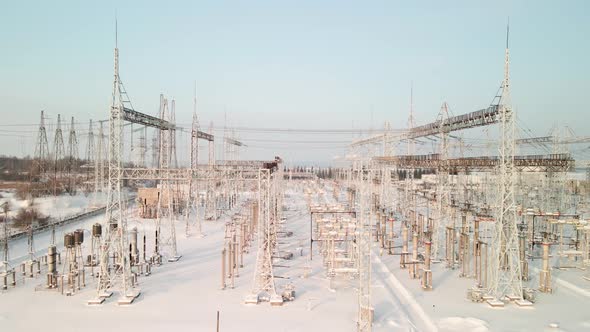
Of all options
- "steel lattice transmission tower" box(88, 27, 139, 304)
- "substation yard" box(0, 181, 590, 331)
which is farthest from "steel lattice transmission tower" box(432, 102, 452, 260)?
"steel lattice transmission tower" box(88, 27, 139, 304)

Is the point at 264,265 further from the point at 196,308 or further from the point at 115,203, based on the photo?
the point at 115,203

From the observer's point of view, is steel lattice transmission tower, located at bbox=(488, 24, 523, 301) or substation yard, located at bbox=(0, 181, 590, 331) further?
steel lattice transmission tower, located at bbox=(488, 24, 523, 301)

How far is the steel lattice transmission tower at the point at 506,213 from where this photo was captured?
47.2ft

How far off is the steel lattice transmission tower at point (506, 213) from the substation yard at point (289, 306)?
0.87 meters

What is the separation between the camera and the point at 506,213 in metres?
15.1

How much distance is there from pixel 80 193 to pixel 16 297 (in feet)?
124

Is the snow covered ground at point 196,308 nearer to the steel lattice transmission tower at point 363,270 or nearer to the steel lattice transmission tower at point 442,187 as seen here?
the steel lattice transmission tower at point 363,270

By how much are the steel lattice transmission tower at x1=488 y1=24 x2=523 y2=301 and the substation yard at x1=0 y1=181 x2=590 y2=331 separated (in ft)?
2.84

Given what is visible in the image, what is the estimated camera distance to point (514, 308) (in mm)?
13875

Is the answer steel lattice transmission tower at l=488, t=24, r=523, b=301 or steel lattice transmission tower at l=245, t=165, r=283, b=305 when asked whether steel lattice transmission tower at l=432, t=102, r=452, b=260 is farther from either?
steel lattice transmission tower at l=245, t=165, r=283, b=305

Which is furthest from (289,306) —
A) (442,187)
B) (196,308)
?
(442,187)

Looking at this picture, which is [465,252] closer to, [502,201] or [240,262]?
[502,201]

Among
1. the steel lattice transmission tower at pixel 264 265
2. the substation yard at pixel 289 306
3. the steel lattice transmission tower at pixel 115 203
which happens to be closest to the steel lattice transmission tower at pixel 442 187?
the substation yard at pixel 289 306

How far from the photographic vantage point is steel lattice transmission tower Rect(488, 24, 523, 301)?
14.4 meters
